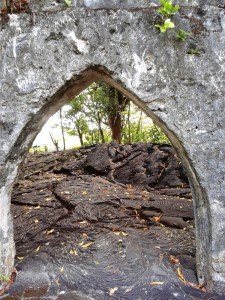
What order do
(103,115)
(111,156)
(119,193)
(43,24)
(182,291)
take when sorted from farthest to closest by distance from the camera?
(103,115) < (111,156) < (119,193) < (182,291) < (43,24)

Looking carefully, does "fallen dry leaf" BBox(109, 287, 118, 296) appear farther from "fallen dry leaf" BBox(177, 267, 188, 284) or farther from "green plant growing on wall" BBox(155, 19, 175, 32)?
"green plant growing on wall" BBox(155, 19, 175, 32)

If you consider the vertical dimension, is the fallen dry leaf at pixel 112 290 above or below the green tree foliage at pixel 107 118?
below

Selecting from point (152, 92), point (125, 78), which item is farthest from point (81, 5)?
point (152, 92)

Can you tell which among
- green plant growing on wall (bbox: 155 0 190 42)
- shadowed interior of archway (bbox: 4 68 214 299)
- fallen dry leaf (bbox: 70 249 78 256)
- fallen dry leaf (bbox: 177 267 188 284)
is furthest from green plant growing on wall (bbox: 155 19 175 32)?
fallen dry leaf (bbox: 70 249 78 256)

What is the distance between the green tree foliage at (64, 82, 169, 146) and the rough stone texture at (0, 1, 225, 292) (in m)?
6.90

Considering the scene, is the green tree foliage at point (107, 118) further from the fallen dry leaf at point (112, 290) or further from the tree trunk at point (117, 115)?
the fallen dry leaf at point (112, 290)

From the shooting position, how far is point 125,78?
2.58 metres

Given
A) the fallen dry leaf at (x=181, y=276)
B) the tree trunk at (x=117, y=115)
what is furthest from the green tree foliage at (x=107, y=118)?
the fallen dry leaf at (x=181, y=276)

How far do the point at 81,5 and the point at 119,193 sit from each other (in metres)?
3.40

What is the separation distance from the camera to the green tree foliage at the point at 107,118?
31.5ft

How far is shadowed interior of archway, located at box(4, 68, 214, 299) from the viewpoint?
280cm

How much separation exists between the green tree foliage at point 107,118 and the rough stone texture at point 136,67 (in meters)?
6.90

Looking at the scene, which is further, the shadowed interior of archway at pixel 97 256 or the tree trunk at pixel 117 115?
the tree trunk at pixel 117 115

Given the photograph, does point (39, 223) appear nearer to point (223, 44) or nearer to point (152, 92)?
point (152, 92)
